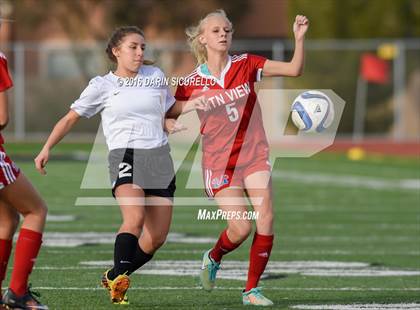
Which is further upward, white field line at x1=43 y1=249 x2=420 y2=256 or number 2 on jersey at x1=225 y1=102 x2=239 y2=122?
number 2 on jersey at x1=225 y1=102 x2=239 y2=122

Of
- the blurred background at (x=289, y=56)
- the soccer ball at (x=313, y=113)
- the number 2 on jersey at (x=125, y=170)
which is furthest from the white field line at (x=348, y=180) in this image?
the number 2 on jersey at (x=125, y=170)

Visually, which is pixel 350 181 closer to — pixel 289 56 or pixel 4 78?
pixel 289 56

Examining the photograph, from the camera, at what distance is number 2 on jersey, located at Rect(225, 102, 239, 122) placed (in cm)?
866

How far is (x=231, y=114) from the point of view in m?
8.67

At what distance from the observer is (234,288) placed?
31.1ft

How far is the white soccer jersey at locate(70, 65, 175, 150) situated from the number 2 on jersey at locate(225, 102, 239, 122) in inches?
17.4

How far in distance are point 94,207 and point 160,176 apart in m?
8.90

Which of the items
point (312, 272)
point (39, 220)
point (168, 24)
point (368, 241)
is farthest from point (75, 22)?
point (39, 220)

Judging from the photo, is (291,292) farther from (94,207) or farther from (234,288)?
(94,207)

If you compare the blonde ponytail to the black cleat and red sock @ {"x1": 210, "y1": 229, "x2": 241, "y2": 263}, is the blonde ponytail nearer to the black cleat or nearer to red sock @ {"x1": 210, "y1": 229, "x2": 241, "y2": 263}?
red sock @ {"x1": 210, "y1": 229, "x2": 241, "y2": 263}

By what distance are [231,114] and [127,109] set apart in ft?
2.34

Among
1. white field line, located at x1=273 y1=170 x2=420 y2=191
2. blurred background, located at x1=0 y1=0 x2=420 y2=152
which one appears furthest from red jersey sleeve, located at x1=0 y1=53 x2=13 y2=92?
blurred background, located at x1=0 y1=0 x2=420 y2=152

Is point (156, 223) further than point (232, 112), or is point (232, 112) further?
point (232, 112)

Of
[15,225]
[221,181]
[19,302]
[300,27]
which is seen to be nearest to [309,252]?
[221,181]
